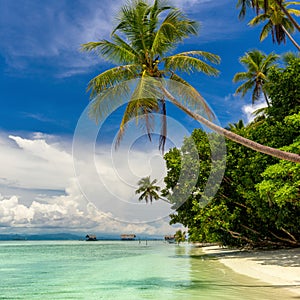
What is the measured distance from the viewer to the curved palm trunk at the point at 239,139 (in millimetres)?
7942

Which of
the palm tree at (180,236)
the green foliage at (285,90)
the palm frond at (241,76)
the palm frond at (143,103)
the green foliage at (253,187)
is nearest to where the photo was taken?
the palm frond at (143,103)

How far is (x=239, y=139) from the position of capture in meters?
8.59

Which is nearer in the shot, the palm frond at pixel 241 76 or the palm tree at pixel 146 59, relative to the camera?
the palm tree at pixel 146 59

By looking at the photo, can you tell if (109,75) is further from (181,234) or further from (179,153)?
(181,234)

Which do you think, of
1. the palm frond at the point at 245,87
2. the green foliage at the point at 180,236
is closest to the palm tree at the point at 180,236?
the green foliage at the point at 180,236

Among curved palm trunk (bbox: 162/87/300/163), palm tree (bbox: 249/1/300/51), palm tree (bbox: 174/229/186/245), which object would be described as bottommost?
curved palm trunk (bbox: 162/87/300/163)

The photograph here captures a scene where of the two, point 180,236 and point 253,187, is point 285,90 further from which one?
point 180,236

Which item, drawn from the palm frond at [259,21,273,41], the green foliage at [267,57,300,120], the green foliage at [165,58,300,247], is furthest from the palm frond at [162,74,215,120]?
the palm frond at [259,21,273,41]

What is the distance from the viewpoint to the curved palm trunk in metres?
7.94

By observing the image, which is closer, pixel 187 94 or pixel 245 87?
pixel 187 94

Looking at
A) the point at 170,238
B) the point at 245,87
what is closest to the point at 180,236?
the point at 245,87

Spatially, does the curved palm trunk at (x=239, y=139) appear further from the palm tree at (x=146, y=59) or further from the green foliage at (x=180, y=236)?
the green foliage at (x=180, y=236)

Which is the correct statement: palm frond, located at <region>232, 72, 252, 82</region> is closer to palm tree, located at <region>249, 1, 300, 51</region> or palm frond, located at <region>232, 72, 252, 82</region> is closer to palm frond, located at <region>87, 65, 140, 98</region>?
palm tree, located at <region>249, 1, 300, 51</region>

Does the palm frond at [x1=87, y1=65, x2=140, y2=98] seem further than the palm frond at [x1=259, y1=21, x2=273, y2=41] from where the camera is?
No
